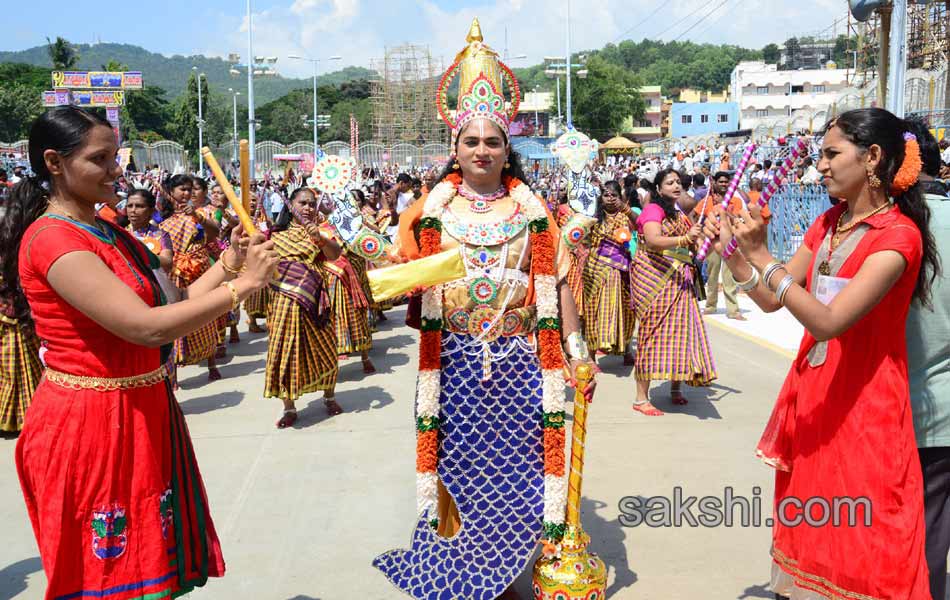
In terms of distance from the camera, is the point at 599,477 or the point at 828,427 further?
the point at 599,477

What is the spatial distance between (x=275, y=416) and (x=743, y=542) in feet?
13.1

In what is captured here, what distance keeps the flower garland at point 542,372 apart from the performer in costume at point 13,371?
4050 millimetres

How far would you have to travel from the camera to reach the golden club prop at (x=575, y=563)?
324cm

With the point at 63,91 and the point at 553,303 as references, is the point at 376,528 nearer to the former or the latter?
the point at 553,303

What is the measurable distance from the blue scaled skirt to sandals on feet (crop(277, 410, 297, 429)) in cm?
313

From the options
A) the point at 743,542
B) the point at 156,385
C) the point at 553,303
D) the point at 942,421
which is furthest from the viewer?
the point at 743,542

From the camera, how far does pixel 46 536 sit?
238cm

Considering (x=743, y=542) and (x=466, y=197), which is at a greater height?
(x=466, y=197)

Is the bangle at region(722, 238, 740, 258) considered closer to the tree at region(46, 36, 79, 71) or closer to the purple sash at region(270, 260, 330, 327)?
the purple sash at region(270, 260, 330, 327)

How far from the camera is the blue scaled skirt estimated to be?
137 inches

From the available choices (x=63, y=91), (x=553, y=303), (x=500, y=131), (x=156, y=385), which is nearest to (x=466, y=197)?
(x=500, y=131)

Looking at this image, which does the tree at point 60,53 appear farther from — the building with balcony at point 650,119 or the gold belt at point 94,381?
the gold belt at point 94,381

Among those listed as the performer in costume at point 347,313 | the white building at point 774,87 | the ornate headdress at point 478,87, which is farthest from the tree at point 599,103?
the ornate headdress at point 478,87

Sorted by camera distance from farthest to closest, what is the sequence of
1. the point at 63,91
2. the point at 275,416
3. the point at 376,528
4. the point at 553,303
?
the point at 63,91
the point at 275,416
the point at 376,528
the point at 553,303
